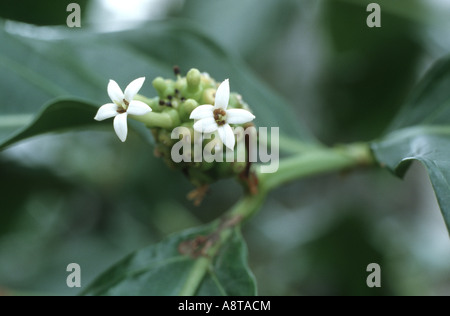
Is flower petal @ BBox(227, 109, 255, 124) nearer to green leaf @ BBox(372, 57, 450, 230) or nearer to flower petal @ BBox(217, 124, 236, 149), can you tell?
flower petal @ BBox(217, 124, 236, 149)

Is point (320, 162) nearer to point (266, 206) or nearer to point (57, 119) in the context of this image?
point (57, 119)

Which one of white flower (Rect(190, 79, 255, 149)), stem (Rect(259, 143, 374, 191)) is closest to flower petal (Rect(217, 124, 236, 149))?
white flower (Rect(190, 79, 255, 149))

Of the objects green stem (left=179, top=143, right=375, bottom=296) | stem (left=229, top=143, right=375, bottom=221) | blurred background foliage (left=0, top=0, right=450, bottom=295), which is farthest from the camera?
blurred background foliage (left=0, top=0, right=450, bottom=295)

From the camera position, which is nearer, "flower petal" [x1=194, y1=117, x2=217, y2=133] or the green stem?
"flower petal" [x1=194, y1=117, x2=217, y2=133]

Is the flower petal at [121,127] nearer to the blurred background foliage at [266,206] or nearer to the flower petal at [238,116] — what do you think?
the flower petal at [238,116]

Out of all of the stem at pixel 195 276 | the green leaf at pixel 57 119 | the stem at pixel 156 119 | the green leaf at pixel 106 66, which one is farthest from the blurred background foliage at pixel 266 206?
the stem at pixel 156 119

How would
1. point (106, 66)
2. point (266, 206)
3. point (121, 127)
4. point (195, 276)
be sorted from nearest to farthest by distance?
point (121, 127)
point (195, 276)
point (106, 66)
point (266, 206)

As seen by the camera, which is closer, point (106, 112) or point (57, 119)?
point (106, 112)

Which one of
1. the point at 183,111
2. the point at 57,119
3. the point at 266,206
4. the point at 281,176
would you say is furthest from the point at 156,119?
the point at 266,206
